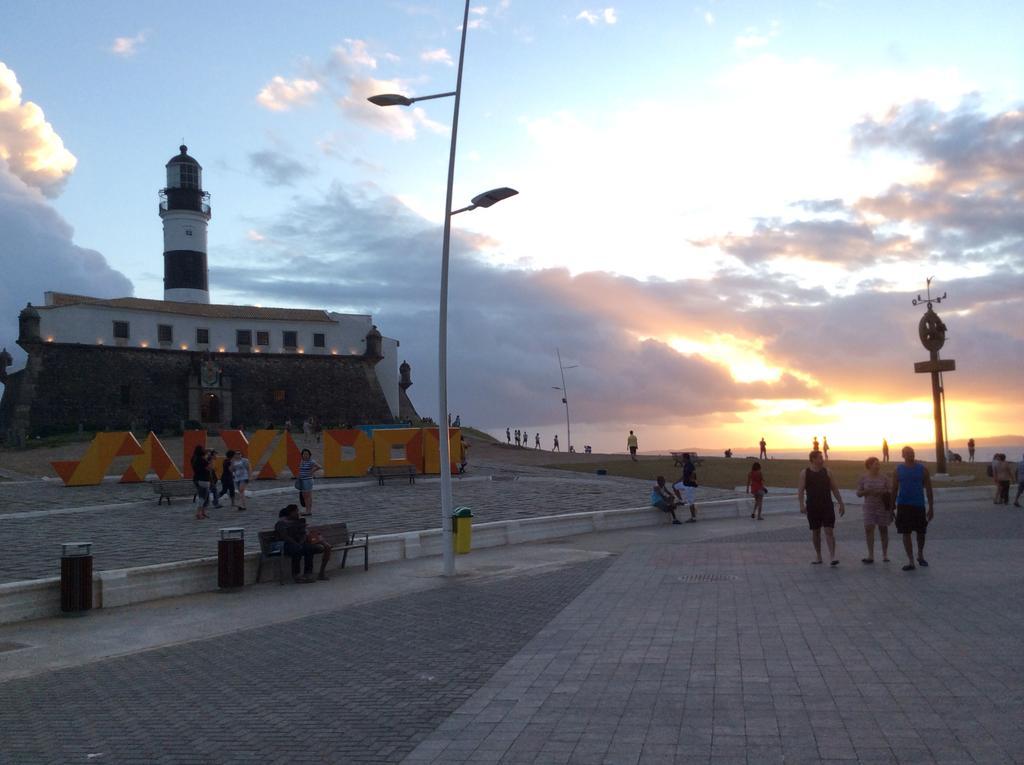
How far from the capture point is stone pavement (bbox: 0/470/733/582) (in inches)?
664

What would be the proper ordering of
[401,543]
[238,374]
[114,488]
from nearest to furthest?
[401,543] < [114,488] < [238,374]

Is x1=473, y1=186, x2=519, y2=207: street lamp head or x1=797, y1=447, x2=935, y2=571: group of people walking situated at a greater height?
x1=473, y1=186, x2=519, y2=207: street lamp head

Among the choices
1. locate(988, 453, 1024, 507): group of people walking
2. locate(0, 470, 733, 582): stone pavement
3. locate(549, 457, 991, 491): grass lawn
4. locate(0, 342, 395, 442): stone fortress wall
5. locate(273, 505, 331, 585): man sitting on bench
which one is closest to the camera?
Result: locate(273, 505, 331, 585): man sitting on bench

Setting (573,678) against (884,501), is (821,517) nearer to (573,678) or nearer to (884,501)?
(884,501)

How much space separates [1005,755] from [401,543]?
12.8 metres

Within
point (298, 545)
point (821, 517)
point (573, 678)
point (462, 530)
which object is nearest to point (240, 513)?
point (462, 530)

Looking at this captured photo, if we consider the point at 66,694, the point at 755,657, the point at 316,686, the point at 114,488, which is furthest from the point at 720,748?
the point at 114,488

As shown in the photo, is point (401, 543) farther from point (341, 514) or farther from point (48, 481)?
point (48, 481)

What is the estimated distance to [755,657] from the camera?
26.9 ft

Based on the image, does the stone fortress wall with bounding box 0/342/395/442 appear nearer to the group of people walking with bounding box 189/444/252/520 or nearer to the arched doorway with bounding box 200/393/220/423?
the arched doorway with bounding box 200/393/220/423

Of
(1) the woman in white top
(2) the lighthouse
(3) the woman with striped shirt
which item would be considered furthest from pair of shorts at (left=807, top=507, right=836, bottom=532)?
(2) the lighthouse

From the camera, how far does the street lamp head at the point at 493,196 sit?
50.2 feet

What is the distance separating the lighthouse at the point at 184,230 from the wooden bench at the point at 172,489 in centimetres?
5311

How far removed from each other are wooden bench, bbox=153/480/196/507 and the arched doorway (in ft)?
141
